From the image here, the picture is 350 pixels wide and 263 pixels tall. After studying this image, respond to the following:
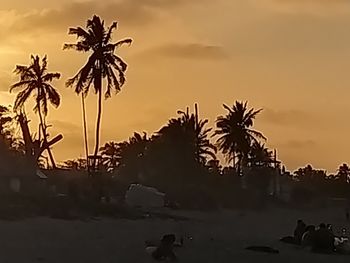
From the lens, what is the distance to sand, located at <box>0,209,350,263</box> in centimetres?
2039

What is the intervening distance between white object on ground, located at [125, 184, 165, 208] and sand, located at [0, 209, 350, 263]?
22.2 feet

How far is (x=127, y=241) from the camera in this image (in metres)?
24.7

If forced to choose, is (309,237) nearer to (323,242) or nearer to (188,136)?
(323,242)

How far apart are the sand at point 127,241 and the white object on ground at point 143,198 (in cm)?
677

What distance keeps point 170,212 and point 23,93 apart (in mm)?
18295

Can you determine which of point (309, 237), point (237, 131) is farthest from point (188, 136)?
point (309, 237)

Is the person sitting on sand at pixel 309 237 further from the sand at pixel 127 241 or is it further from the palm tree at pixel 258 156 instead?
the palm tree at pixel 258 156

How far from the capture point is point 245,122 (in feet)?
220

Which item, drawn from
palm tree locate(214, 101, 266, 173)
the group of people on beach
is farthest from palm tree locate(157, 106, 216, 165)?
the group of people on beach

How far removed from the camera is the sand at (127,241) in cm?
2039

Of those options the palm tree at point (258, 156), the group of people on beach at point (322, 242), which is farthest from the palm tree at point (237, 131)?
the group of people on beach at point (322, 242)

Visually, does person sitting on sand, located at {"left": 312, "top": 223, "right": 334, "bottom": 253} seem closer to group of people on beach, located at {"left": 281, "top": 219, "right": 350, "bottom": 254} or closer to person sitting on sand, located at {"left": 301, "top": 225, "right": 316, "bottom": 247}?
group of people on beach, located at {"left": 281, "top": 219, "right": 350, "bottom": 254}

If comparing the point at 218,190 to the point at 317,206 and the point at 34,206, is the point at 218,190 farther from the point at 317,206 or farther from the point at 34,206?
the point at 34,206

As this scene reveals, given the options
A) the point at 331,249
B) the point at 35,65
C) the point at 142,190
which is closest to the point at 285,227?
the point at 142,190
